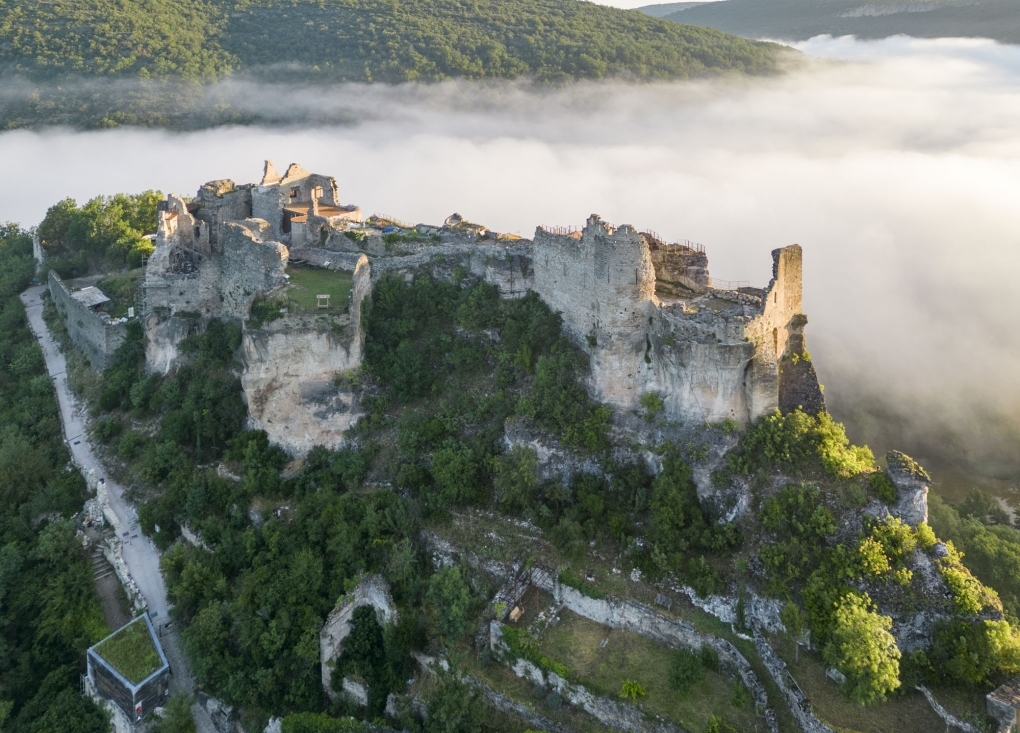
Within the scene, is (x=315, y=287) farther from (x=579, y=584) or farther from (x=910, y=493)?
(x=910, y=493)

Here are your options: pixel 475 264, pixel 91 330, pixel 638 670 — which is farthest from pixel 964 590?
pixel 91 330

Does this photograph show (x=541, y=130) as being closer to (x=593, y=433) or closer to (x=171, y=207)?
(x=171, y=207)

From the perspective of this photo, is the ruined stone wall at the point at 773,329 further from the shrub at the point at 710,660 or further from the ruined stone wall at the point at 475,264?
the ruined stone wall at the point at 475,264

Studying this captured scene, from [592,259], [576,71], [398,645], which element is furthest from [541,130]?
[398,645]

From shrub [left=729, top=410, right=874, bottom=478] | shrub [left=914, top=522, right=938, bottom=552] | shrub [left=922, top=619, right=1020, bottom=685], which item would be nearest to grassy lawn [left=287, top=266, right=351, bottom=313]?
shrub [left=729, top=410, right=874, bottom=478]

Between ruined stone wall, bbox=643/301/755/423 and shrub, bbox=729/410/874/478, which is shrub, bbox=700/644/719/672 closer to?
shrub, bbox=729/410/874/478
